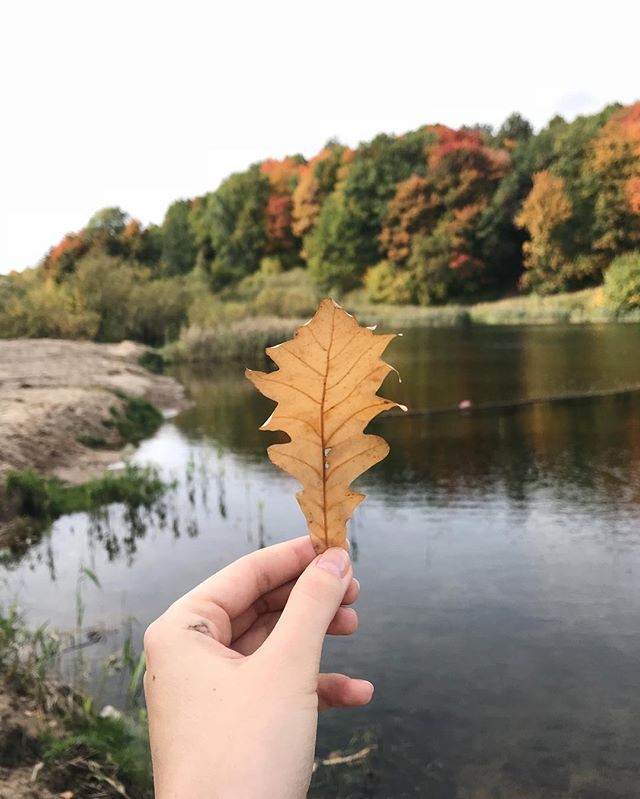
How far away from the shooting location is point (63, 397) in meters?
13.9

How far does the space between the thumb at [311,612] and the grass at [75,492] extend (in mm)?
7809

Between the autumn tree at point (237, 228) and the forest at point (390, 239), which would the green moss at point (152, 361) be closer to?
the forest at point (390, 239)

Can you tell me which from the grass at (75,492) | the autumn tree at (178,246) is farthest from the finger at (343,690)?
the autumn tree at (178,246)

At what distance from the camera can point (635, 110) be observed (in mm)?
43969

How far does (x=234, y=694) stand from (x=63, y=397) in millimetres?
13586

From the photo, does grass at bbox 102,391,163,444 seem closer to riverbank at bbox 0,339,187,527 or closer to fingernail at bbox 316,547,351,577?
riverbank at bbox 0,339,187,527

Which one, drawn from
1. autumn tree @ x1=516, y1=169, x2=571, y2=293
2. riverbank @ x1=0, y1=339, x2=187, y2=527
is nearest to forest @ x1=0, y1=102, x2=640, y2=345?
autumn tree @ x1=516, y1=169, x2=571, y2=293

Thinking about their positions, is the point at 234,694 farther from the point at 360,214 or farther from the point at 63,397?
the point at 360,214

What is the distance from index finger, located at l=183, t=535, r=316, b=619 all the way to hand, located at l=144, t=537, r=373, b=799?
2 cm

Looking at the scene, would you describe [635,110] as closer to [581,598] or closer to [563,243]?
[563,243]

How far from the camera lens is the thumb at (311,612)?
4.20ft

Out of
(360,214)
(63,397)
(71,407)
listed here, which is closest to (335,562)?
(71,407)

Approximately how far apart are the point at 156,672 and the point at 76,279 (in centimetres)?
3218

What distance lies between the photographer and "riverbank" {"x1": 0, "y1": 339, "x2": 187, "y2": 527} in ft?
34.1
